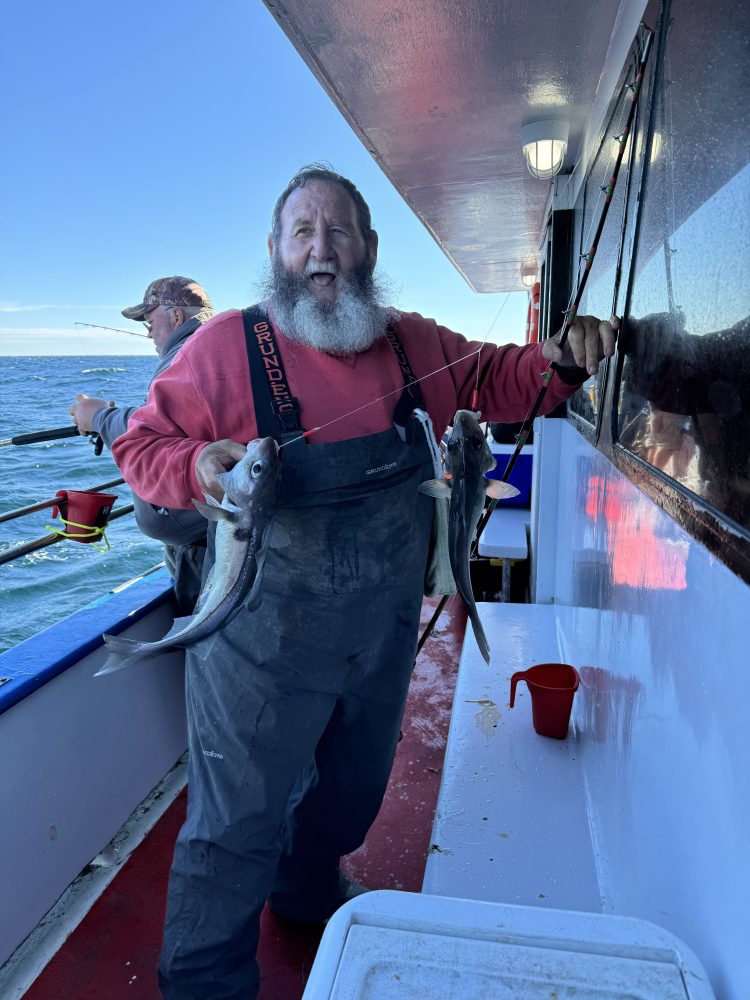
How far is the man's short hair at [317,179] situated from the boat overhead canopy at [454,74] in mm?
475

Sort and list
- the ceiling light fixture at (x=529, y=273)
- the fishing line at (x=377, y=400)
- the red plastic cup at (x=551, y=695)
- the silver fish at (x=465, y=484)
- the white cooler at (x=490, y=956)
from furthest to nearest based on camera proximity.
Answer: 1. the ceiling light fixture at (x=529, y=273)
2. the red plastic cup at (x=551, y=695)
3. the fishing line at (x=377, y=400)
4. the silver fish at (x=465, y=484)
5. the white cooler at (x=490, y=956)

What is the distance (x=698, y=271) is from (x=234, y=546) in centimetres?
119

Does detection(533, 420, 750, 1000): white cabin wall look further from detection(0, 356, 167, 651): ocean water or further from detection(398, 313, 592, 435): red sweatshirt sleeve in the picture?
detection(0, 356, 167, 651): ocean water

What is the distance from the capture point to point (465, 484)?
1573mm

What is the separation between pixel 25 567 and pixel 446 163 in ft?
35.2

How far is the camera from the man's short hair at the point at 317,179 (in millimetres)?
2156

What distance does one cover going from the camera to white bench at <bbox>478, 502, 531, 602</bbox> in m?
4.79

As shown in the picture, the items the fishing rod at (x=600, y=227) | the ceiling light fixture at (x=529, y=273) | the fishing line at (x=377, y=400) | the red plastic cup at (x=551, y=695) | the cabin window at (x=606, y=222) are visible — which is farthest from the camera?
the ceiling light fixture at (x=529, y=273)

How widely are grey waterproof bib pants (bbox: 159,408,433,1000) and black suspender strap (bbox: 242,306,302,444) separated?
88 millimetres

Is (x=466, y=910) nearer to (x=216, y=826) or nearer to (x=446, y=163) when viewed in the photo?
(x=216, y=826)

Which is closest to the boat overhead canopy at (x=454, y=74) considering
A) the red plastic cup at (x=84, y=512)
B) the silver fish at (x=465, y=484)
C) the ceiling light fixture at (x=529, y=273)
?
the silver fish at (x=465, y=484)

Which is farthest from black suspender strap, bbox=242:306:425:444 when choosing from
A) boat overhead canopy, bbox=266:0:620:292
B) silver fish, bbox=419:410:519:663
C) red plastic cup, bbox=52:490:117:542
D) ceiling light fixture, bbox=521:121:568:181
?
ceiling light fixture, bbox=521:121:568:181

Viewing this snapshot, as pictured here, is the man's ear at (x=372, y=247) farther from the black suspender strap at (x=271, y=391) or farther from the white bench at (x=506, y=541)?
the white bench at (x=506, y=541)

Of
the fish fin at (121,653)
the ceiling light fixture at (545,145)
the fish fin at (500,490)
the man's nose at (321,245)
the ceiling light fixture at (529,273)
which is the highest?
the ceiling light fixture at (529,273)
